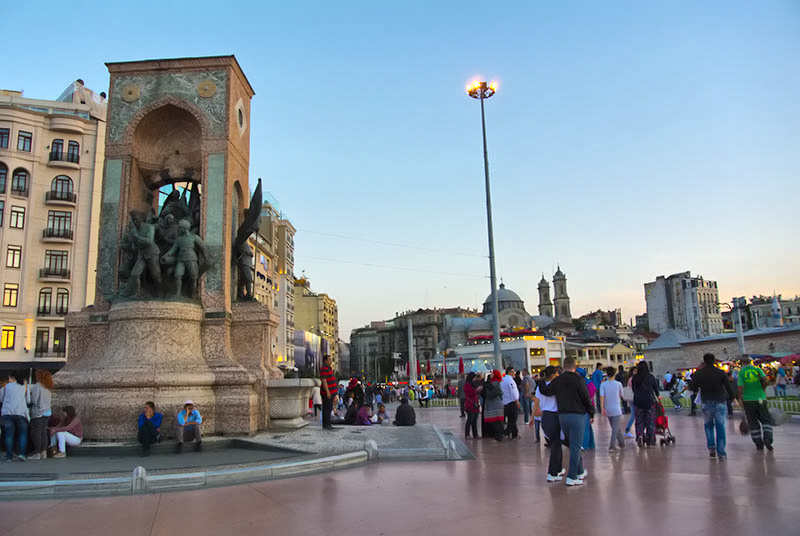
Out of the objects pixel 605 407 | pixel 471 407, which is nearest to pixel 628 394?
pixel 605 407

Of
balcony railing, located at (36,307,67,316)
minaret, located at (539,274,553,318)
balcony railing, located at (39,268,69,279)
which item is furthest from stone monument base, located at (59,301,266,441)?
minaret, located at (539,274,553,318)

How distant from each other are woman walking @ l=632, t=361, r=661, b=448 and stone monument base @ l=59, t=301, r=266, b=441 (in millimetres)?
6900

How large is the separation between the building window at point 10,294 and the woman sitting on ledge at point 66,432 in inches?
1076

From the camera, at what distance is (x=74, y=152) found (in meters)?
35.0

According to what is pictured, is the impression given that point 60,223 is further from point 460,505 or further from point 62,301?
point 460,505

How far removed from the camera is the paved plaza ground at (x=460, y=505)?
4.85 m

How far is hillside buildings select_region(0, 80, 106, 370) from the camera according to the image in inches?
1265

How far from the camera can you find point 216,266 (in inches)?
453

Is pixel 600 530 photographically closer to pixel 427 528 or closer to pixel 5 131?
pixel 427 528

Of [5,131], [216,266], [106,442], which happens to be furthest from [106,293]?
[5,131]

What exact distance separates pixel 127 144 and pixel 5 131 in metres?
27.4

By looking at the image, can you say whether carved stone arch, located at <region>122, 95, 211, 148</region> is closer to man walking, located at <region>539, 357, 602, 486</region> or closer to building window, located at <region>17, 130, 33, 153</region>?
man walking, located at <region>539, 357, 602, 486</region>

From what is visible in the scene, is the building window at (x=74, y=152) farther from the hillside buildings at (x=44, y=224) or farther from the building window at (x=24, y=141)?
the building window at (x=24, y=141)

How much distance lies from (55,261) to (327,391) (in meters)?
28.2
